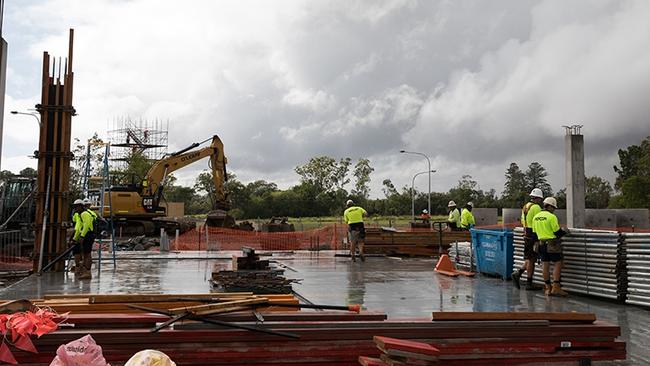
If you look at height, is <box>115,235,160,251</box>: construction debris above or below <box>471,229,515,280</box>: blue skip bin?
below

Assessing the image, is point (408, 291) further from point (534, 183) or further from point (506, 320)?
point (534, 183)

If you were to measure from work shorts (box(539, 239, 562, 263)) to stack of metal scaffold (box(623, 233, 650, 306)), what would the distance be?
1166 mm

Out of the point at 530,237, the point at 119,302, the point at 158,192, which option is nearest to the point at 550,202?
the point at 530,237

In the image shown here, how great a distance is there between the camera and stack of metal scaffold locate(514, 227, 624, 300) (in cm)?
982

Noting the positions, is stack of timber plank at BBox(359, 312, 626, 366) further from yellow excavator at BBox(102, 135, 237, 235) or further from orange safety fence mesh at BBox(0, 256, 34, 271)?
yellow excavator at BBox(102, 135, 237, 235)

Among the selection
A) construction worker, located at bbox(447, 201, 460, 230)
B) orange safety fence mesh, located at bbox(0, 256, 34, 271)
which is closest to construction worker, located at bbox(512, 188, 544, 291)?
construction worker, located at bbox(447, 201, 460, 230)

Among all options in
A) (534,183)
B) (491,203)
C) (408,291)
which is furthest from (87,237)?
(534,183)

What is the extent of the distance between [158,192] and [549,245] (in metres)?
23.6

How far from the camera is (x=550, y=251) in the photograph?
10531mm

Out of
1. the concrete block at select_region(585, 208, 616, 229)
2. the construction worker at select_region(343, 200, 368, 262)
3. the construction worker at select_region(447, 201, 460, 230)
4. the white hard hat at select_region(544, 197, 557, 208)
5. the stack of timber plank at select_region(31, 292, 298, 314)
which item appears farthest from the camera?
the concrete block at select_region(585, 208, 616, 229)

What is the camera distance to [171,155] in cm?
2931

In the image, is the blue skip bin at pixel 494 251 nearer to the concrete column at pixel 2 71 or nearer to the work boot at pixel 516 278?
the work boot at pixel 516 278

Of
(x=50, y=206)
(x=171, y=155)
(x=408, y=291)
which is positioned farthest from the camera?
(x=171, y=155)

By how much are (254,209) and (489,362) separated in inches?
3107
